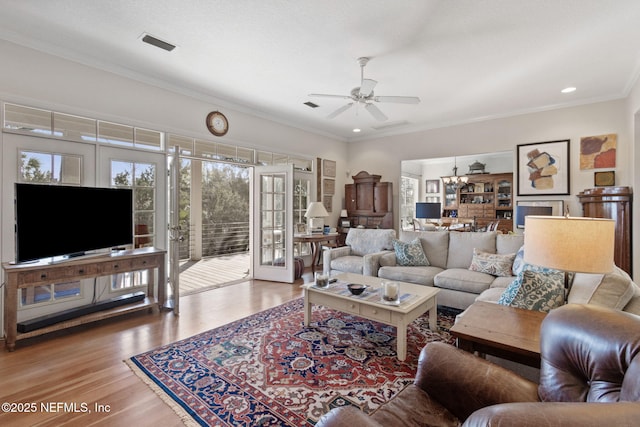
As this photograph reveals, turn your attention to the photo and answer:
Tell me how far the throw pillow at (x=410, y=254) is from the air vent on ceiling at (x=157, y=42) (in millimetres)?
3568

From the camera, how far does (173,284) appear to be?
12.0 ft

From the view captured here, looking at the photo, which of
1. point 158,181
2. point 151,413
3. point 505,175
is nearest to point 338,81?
point 158,181

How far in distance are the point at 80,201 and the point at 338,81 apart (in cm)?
327

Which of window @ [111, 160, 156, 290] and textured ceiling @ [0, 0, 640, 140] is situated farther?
window @ [111, 160, 156, 290]

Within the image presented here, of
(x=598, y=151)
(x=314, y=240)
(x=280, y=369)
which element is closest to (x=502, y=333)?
(x=280, y=369)

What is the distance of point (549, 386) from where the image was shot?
1188 millimetres

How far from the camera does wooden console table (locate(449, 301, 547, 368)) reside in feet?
5.22

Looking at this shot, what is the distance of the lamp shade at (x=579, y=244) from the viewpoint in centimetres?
146

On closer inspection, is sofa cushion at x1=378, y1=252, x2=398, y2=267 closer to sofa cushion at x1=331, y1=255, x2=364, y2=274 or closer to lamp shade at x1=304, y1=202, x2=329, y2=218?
sofa cushion at x1=331, y1=255, x2=364, y2=274

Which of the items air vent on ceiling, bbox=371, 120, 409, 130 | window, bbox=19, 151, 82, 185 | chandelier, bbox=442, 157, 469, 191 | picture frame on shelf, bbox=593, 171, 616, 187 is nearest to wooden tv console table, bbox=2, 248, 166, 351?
window, bbox=19, 151, 82, 185

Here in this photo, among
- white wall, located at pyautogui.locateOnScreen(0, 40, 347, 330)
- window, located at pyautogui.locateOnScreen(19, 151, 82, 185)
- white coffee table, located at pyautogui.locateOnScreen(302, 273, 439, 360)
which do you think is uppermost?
white wall, located at pyautogui.locateOnScreen(0, 40, 347, 330)

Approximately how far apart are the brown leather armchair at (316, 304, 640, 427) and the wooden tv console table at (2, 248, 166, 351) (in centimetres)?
306

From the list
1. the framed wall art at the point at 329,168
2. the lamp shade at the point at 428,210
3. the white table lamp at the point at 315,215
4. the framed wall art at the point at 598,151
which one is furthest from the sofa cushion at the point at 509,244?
the framed wall art at the point at 329,168

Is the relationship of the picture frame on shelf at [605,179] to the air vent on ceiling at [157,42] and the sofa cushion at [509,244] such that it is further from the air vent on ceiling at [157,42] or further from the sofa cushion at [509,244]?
the air vent on ceiling at [157,42]
